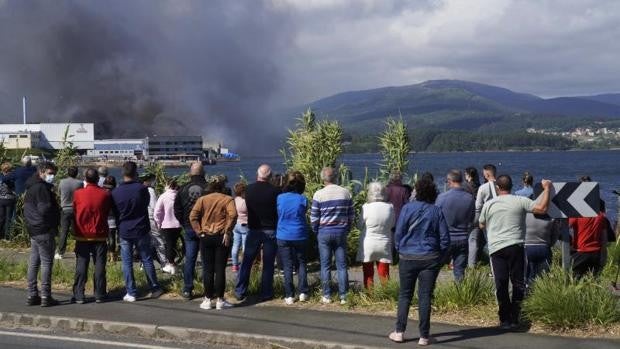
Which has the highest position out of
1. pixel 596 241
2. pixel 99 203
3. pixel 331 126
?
pixel 331 126

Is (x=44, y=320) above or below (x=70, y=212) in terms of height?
below

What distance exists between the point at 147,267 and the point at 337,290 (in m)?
2.70

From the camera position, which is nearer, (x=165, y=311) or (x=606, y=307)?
(x=606, y=307)

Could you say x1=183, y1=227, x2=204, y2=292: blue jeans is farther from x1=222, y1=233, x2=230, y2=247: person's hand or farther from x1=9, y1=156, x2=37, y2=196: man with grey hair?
x1=9, y1=156, x2=37, y2=196: man with grey hair

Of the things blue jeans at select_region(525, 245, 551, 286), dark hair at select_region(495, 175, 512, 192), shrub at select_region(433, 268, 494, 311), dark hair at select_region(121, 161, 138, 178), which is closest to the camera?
dark hair at select_region(495, 175, 512, 192)

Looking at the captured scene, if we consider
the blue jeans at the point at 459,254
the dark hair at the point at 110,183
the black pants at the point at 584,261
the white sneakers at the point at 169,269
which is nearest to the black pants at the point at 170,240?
the white sneakers at the point at 169,269

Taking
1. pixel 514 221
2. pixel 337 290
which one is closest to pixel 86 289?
pixel 337 290

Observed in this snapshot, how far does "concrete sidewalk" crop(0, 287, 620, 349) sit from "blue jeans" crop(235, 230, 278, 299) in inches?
18.7

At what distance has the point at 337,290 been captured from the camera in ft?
36.1

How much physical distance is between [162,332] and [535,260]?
4715 mm

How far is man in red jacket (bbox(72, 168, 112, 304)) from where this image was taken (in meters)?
10.4

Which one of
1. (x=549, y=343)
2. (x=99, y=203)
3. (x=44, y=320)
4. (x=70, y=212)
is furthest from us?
(x=70, y=212)

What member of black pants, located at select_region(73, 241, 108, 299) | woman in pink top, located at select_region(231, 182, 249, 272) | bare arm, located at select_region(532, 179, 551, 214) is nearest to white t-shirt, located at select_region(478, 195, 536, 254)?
bare arm, located at select_region(532, 179, 551, 214)

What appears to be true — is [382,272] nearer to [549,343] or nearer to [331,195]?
[331,195]
